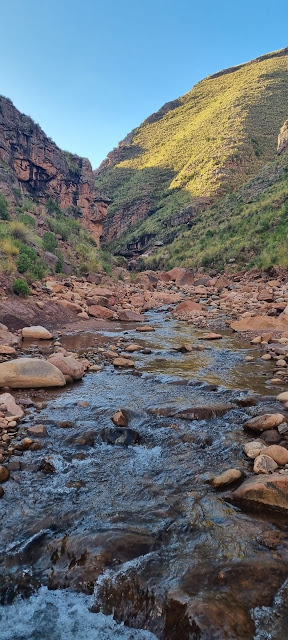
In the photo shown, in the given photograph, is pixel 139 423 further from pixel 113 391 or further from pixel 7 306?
pixel 7 306

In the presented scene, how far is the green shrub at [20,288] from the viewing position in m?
9.68

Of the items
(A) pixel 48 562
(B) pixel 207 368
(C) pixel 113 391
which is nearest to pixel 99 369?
(C) pixel 113 391

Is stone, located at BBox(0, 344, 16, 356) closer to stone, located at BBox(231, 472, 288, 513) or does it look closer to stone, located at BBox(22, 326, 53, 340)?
stone, located at BBox(22, 326, 53, 340)

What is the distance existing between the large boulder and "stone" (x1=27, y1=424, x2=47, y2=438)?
139cm

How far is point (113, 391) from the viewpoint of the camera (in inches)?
211

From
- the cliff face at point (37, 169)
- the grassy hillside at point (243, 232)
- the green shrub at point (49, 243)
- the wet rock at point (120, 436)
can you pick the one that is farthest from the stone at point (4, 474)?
the cliff face at point (37, 169)

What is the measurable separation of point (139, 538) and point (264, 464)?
1281 mm

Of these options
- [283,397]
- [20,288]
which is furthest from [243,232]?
[283,397]

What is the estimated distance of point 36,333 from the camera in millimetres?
8023

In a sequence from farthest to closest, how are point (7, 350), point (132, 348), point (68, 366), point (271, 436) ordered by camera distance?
1. point (132, 348)
2. point (7, 350)
3. point (68, 366)
4. point (271, 436)

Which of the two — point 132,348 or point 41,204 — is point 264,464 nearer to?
point 132,348

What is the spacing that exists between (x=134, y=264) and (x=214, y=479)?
3101cm

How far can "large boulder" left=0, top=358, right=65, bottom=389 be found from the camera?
523 cm

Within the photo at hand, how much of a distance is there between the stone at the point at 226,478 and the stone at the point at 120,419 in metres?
1.36
